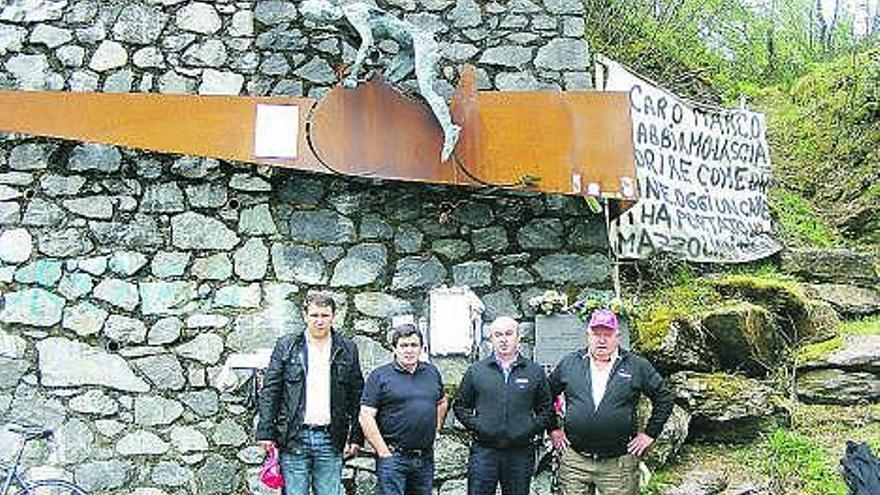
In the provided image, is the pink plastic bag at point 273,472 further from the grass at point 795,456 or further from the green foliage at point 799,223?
the green foliage at point 799,223

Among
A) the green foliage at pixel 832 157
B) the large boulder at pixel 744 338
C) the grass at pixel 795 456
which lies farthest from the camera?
the green foliage at pixel 832 157

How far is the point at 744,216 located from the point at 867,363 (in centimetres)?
190

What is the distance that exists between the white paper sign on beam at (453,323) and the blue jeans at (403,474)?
3.38 ft

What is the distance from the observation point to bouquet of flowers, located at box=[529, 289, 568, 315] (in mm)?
5754

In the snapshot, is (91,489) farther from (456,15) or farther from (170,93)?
(456,15)

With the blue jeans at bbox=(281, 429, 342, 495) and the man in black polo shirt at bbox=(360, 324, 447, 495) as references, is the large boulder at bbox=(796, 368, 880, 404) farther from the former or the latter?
the blue jeans at bbox=(281, 429, 342, 495)

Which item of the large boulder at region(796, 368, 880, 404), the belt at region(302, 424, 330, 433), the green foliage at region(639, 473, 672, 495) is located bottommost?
the green foliage at region(639, 473, 672, 495)

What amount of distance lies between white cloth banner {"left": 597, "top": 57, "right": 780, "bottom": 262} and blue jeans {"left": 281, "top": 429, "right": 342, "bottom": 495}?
103 inches

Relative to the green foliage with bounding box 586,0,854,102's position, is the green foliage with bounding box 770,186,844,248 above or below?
Result: below

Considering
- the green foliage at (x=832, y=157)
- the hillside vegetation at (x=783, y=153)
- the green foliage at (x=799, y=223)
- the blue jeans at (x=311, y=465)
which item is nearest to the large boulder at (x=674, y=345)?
the hillside vegetation at (x=783, y=153)

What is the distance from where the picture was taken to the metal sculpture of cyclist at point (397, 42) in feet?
18.6

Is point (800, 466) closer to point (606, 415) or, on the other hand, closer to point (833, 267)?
point (606, 415)

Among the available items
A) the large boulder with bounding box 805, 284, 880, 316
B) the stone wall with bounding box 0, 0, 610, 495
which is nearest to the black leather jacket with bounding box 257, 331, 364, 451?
the stone wall with bounding box 0, 0, 610, 495

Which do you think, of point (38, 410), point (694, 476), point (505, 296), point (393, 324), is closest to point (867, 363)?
point (694, 476)
